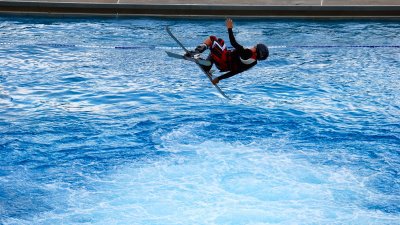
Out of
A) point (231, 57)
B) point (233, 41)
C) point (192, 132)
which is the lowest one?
point (192, 132)

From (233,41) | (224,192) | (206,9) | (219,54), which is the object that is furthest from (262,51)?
(206,9)

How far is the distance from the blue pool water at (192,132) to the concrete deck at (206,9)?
1.61 meters

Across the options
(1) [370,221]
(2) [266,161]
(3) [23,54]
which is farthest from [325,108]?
(3) [23,54]

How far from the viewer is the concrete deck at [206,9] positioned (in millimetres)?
20656

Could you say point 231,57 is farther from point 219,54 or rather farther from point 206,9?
point 206,9

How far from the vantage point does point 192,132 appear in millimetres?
13031

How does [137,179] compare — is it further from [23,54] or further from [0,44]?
[0,44]

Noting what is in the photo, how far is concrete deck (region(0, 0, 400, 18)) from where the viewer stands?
20656 mm

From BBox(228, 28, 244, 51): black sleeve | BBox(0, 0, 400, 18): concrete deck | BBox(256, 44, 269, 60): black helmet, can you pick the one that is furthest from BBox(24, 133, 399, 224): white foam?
BBox(0, 0, 400, 18): concrete deck

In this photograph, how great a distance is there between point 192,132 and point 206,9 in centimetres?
839

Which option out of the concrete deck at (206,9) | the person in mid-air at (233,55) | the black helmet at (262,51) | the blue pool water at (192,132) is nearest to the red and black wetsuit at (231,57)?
the person in mid-air at (233,55)

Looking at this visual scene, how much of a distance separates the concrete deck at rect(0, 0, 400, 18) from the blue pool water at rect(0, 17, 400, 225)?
161 centimetres

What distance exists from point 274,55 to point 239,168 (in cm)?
645

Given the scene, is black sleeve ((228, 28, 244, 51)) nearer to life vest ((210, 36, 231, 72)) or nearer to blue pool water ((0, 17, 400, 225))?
life vest ((210, 36, 231, 72))
